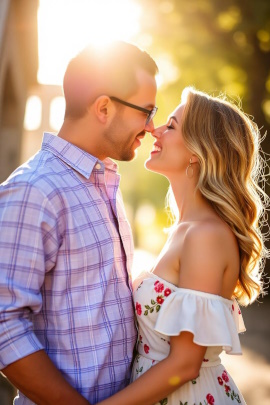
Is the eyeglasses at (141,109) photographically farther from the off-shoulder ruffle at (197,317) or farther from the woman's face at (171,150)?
the off-shoulder ruffle at (197,317)

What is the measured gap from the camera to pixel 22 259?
2566 millimetres

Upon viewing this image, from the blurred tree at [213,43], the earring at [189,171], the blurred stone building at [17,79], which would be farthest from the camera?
the blurred tree at [213,43]

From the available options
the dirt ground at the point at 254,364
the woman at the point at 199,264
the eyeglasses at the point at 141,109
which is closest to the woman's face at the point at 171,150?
the woman at the point at 199,264

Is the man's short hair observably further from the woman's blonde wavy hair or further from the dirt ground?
the dirt ground

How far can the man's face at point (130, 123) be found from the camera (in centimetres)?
325

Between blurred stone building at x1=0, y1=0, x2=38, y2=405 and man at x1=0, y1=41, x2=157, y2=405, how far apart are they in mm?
5324

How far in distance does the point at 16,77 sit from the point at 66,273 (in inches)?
302

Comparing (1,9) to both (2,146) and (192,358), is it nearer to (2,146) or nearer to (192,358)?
(192,358)

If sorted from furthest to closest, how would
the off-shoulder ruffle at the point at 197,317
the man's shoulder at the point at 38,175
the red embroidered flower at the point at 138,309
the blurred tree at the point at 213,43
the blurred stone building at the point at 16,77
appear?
the blurred tree at the point at 213,43 < the blurred stone building at the point at 16,77 < the red embroidered flower at the point at 138,309 < the off-shoulder ruffle at the point at 197,317 < the man's shoulder at the point at 38,175

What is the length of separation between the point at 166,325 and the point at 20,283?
79cm

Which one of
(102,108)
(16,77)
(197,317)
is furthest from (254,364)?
(102,108)

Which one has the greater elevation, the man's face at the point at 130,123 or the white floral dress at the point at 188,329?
the man's face at the point at 130,123

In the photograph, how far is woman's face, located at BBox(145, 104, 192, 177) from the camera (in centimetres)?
347

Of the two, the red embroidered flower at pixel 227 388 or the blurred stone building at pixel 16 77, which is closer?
the red embroidered flower at pixel 227 388
